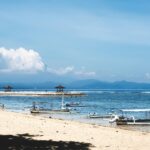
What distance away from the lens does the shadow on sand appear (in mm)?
16828

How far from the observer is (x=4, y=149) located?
53.3ft

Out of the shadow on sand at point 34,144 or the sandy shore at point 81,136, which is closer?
the shadow on sand at point 34,144

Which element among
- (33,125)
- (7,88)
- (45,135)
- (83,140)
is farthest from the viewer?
(7,88)

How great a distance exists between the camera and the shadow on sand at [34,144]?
1683cm

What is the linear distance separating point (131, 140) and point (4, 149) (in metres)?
6.45

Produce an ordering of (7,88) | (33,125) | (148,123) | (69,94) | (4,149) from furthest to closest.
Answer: (7,88)
(69,94)
(148,123)
(33,125)
(4,149)

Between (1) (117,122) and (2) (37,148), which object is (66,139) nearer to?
(2) (37,148)

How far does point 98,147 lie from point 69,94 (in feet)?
510

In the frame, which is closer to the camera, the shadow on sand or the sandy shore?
the shadow on sand

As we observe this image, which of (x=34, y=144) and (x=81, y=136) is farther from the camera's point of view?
(x=81, y=136)

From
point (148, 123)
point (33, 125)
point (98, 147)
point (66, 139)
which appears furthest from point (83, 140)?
point (148, 123)

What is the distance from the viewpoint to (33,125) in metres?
25.0

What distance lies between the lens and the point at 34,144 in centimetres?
1764

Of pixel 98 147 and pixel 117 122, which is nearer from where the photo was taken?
pixel 98 147
